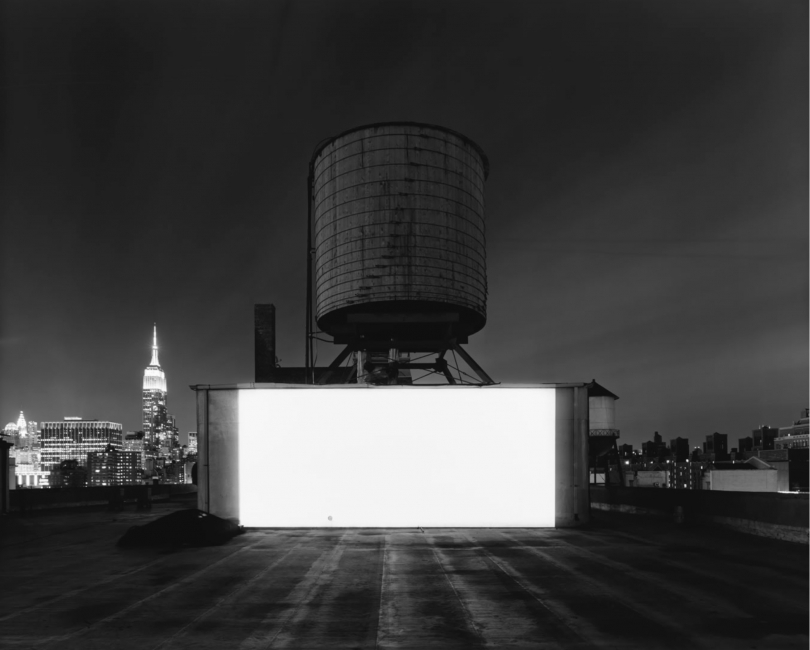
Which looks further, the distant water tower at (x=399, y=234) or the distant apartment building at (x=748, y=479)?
the distant apartment building at (x=748, y=479)

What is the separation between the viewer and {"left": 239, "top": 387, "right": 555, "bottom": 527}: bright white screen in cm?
1920

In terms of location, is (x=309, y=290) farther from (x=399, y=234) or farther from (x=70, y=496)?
(x=70, y=496)

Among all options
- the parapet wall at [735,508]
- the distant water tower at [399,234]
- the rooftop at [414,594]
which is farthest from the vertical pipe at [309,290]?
the parapet wall at [735,508]

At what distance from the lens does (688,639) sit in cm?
684

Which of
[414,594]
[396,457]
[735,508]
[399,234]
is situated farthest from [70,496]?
[735,508]

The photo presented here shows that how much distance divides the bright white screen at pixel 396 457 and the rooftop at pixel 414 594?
131 inches

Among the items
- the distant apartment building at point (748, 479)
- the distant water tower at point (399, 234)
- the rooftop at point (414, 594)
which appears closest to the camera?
the rooftop at point (414, 594)

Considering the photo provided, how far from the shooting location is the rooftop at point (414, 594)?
276 inches

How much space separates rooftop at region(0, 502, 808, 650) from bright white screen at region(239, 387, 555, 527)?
131 inches

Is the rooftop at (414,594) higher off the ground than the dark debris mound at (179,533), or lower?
higher

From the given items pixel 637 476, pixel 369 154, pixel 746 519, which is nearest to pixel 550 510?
pixel 746 519

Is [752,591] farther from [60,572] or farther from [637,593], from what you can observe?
[60,572]

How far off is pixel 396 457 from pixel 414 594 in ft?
33.8

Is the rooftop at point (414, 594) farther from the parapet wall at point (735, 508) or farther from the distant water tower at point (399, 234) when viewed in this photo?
the distant water tower at point (399, 234)
